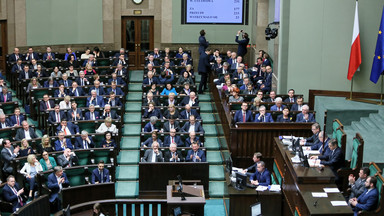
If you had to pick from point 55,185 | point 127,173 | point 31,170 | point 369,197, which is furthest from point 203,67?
point 369,197

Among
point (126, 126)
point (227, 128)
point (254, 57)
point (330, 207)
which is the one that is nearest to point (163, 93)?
point (126, 126)

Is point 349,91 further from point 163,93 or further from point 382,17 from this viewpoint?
point 163,93

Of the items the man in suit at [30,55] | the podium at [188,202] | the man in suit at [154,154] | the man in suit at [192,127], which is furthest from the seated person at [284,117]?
the man in suit at [30,55]

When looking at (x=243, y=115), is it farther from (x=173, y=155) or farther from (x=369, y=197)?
(x=369, y=197)

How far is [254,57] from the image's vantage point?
1861 cm

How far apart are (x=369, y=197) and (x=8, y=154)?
255 inches

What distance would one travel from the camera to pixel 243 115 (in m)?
12.6

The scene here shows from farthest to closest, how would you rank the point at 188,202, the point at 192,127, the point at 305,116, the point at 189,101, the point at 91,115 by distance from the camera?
the point at 189,101 < the point at 91,115 < the point at 192,127 < the point at 305,116 < the point at 188,202

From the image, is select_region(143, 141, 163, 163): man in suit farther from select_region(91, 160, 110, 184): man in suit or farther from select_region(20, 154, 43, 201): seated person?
select_region(20, 154, 43, 201): seated person

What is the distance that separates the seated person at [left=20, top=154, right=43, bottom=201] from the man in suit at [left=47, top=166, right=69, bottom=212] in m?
0.33

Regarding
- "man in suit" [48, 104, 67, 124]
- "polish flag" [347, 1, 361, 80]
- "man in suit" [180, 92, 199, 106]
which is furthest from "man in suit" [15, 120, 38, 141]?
"polish flag" [347, 1, 361, 80]

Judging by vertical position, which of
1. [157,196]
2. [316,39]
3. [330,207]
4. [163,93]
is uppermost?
[316,39]

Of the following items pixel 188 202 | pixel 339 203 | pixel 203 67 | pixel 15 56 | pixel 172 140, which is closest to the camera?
pixel 339 203

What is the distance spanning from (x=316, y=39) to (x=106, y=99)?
16.7 feet
